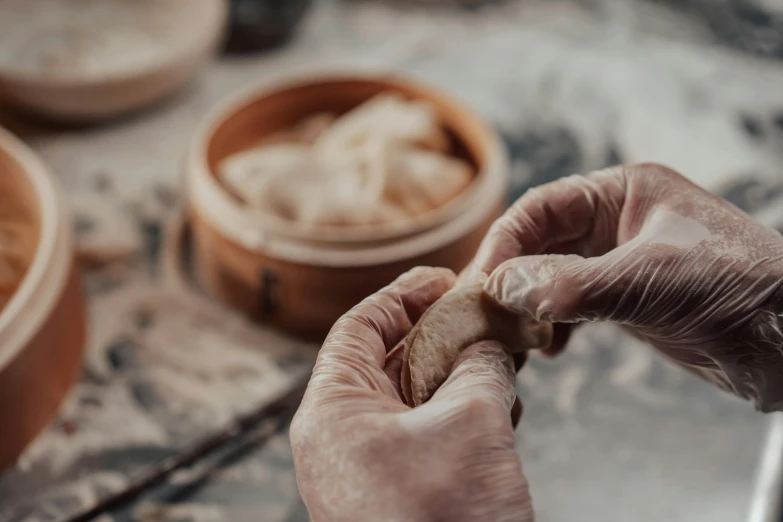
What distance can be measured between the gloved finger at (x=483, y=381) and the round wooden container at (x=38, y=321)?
25.6 inches

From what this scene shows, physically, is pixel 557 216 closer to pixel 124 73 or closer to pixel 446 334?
pixel 446 334

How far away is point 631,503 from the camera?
1027mm

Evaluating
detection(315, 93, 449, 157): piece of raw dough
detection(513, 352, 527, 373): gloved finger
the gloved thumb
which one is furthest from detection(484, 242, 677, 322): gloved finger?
detection(315, 93, 449, 157): piece of raw dough

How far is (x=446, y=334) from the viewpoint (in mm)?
683

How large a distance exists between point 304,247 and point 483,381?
568mm

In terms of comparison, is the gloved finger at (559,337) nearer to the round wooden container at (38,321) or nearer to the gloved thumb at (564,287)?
the gloved thumb at (564,287)

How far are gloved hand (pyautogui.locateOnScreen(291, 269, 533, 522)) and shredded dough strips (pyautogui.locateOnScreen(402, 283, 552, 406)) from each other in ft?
0.07

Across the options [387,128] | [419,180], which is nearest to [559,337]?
[419,180]

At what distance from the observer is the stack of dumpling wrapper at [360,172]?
1.23 meters

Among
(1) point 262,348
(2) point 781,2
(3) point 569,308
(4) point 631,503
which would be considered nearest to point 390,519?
(3) point 569,308

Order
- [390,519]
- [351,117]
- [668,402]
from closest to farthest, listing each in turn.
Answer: [390,519] < [668,402] < [351,117]

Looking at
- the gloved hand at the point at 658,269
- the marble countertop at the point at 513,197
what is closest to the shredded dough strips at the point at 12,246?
the marble countertop at the point at 513,197

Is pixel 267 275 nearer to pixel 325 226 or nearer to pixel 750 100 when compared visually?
pixel 325 226

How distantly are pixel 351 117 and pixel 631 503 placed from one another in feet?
3.05
